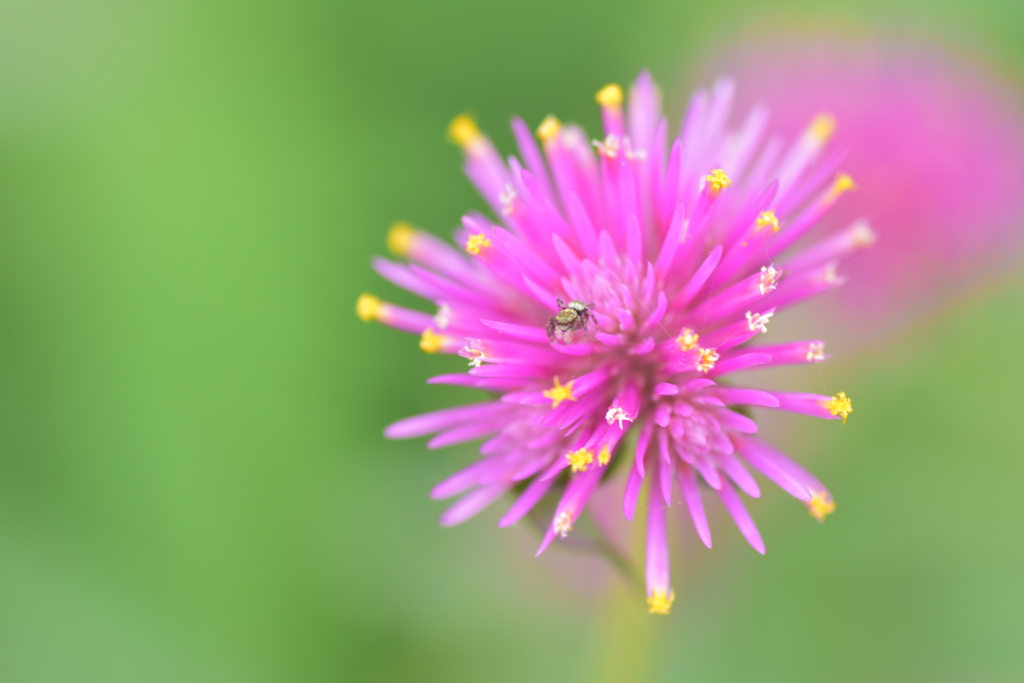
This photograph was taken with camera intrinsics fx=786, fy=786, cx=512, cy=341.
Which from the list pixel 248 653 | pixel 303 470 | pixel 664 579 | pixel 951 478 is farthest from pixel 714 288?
pixel 248 653

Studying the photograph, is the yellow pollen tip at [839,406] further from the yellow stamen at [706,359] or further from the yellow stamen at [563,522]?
the yellow stamen at [563,522]

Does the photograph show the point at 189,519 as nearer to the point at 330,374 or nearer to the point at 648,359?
the point at 330,374

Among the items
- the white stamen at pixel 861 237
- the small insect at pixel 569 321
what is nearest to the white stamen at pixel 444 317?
the small insect at pixel 569 321

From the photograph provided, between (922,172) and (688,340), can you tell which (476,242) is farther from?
(922,172)

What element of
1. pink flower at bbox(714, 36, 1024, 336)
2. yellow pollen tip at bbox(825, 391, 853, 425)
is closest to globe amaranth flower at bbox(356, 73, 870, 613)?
yellow pollen tip at bbox(825, 391, 853, 425)

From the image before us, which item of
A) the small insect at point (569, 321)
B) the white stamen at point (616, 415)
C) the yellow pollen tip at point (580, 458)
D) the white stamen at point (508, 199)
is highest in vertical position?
the white stamen at point (508, 199)
